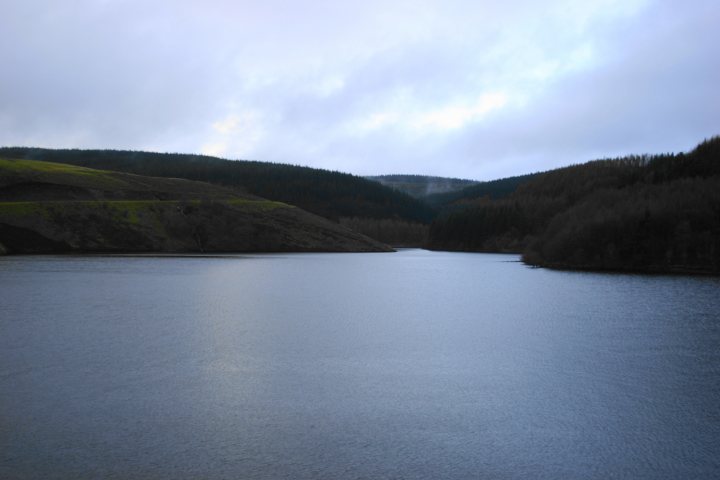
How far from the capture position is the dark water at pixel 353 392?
7867 mm

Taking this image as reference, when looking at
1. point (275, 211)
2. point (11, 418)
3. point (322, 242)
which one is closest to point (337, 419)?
point (11, 418)

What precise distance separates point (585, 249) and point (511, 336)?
45.4 metres

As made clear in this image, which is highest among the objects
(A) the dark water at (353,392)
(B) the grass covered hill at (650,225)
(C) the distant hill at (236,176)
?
(C) the distant hill at (236,176)

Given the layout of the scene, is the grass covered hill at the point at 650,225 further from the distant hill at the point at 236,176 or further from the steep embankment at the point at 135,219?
the distant hill at the point at 236,176

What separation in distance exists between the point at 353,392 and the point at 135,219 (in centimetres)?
8694

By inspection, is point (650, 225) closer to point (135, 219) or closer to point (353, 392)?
point (353, 392)

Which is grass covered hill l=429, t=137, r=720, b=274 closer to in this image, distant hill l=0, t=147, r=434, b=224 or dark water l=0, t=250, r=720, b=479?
dark water l=0, t=250, r=720, b=479

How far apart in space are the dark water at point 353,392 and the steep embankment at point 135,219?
6430cm

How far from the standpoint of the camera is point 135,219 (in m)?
91.4

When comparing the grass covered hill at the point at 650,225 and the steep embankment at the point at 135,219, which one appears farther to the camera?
the steep embankment at the point at 135,219

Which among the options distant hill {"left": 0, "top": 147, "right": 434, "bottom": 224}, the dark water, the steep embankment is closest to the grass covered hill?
the dark water

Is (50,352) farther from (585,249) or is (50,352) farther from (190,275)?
(585,249)

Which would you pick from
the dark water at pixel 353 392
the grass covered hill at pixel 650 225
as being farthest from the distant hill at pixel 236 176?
the dark water at pixel 353 392

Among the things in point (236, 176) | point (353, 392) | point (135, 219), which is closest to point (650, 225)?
point (353, 392)
